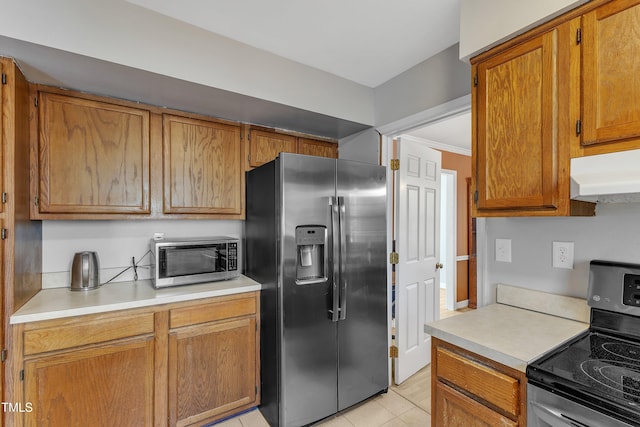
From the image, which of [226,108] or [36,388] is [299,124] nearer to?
[226,108]

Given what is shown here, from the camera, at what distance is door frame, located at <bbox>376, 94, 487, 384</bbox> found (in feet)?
5.87

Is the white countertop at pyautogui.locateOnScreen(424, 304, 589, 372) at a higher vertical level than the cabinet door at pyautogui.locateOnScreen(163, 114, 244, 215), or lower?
lower

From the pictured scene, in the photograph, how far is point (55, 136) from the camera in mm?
1786

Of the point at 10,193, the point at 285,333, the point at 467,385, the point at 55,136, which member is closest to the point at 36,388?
the point at 10,193

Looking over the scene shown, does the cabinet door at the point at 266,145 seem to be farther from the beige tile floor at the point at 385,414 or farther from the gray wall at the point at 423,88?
the beige tile floor at the point at 385,414

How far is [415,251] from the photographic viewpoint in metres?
2.61

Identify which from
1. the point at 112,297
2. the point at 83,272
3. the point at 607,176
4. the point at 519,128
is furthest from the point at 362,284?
the point at 83,272

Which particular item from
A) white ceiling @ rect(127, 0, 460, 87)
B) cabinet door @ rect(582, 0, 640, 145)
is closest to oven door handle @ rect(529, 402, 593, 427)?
cabinet door @ rect(582, 0, 640, 145)

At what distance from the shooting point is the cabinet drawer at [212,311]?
1834mm

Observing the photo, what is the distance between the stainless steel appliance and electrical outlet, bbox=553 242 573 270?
118mm

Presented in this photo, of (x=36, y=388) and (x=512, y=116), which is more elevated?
(x=512, y=116)

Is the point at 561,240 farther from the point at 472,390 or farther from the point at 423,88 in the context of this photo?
the point at 423,88

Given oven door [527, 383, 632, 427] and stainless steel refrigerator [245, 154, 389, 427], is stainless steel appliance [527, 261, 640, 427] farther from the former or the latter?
stainless steel refrigerator [245, 154, 389, 427]

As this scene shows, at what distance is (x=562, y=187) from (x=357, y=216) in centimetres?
120
